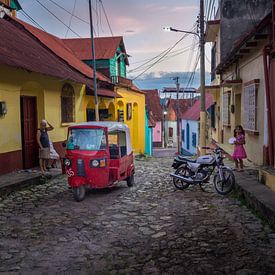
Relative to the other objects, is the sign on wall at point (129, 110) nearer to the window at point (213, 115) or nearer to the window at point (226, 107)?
the window at point (213, 115)

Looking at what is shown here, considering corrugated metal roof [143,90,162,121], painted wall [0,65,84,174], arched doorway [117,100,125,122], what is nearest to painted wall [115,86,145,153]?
arched doorway [117,100,125,122]

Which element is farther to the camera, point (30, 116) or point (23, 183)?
point (30, 116)

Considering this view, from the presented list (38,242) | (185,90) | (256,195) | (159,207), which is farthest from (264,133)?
(185,90)

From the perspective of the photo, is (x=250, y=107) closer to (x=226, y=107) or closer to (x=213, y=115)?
(x=226, y=107)

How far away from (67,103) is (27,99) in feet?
9.00

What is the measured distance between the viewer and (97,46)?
76.4 feet

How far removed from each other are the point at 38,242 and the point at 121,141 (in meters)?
4.73

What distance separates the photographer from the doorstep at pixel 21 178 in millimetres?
9212

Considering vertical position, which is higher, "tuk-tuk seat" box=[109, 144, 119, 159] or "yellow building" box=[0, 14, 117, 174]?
"yellow building" box=[0, 14, 117, 174]

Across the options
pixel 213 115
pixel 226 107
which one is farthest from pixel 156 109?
pixel 226 107

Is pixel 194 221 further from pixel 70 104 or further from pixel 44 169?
pixel 70 104

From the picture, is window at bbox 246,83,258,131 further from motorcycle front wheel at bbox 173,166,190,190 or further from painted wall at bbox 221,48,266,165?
motorcycle front wheel at bbox 173,166,190,190

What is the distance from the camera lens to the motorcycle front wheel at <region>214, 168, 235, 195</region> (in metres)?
8.79

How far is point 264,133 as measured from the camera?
384 inches
